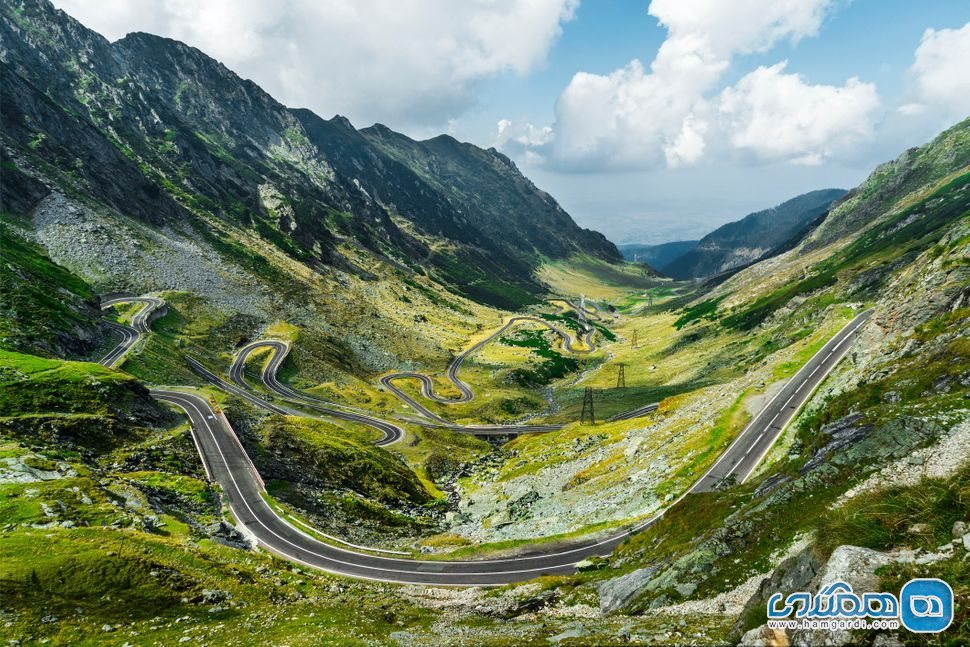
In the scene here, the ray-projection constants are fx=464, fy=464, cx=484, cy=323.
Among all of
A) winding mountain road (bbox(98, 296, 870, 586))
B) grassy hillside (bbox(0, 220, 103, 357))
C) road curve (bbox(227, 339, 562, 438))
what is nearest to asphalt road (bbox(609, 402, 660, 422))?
road curve (bbox(227, 339, 562, 438))

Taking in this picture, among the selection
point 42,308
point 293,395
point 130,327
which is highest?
point 42,308

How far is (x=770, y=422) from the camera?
5750cm

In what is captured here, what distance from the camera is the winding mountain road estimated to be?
4269 centimetres

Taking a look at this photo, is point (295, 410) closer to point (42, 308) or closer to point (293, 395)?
point (293, 395)

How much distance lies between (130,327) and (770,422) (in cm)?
12329

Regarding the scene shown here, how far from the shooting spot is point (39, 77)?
19950 cm

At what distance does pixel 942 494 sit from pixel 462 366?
14802cm

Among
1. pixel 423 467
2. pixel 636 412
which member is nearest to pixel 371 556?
pixel 423 467

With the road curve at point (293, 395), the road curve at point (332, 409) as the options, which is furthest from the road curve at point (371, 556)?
the road curve at point (332, 409)

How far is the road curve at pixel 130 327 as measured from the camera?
84.0 meters

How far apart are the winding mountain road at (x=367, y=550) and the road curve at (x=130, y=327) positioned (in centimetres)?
3484

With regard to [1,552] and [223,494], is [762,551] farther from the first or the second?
[223,494]

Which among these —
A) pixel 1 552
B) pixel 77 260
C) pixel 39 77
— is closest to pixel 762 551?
pixel 1 552

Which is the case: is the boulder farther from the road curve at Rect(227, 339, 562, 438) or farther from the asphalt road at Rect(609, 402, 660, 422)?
the asphalt road at Rect(609, 402, 660, 422)
